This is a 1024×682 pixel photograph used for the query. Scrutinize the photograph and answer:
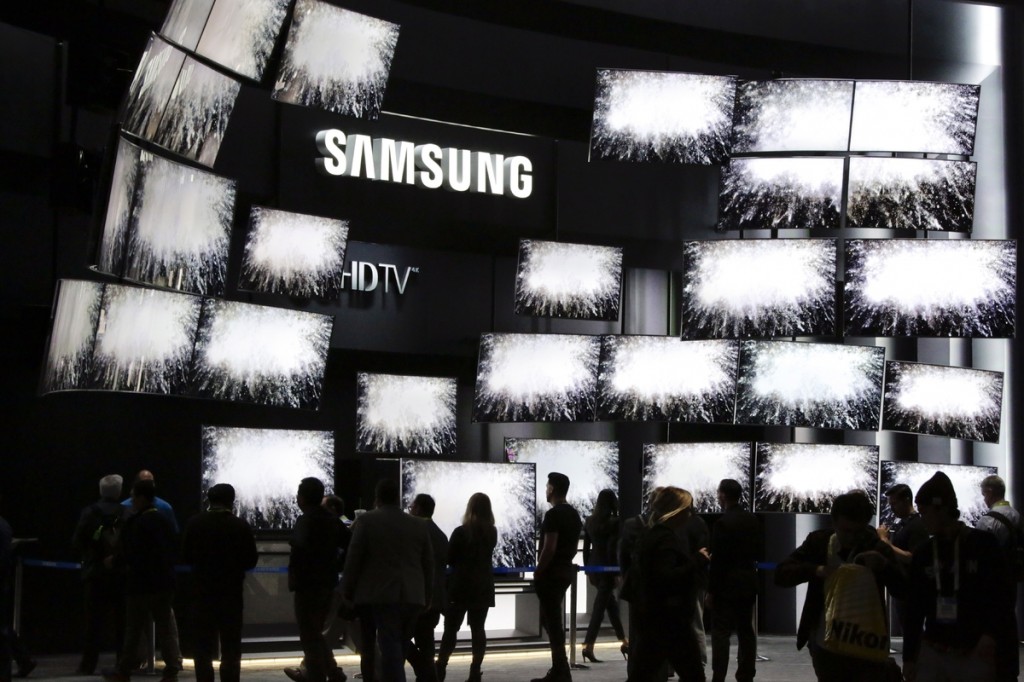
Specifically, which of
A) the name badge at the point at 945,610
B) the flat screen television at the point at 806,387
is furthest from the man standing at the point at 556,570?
the name badge at the point at 945,610

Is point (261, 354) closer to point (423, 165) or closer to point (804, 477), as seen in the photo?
point (423, 165)

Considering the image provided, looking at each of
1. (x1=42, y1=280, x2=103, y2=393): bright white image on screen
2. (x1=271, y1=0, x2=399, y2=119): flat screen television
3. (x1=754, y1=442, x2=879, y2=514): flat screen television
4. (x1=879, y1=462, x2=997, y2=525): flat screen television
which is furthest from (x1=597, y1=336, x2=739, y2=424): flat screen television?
(x1=42, y1=280, x2=103, y2=393): bright white image on screen

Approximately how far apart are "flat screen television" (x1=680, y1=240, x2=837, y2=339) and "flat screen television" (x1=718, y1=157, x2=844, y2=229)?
11.7 inches

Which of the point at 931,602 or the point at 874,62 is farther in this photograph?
the point at 874,62

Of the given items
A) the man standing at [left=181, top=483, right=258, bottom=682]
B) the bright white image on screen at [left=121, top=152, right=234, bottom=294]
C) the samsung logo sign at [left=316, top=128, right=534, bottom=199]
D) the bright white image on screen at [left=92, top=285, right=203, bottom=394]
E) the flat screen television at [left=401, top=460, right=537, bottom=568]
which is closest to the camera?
the man standing at [left=181, top=483, right=258, bottom=682]

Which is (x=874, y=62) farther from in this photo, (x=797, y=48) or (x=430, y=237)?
(x=430, y=237)

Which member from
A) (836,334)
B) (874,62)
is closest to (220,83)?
(836,334)

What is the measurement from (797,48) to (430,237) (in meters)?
4.41

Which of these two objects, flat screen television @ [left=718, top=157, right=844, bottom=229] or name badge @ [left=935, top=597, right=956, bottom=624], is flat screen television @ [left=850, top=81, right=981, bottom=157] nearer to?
flat screen television @ [left=718, top=157, right=844, bottom=229]

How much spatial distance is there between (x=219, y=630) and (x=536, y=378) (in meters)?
4.75

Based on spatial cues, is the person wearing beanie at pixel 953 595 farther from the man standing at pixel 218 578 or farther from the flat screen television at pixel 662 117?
the flat screen television at pixel 662 117

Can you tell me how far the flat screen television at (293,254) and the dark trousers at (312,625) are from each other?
133 inches

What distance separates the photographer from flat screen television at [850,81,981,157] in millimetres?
11359

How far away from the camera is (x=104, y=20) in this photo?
10.6 metres
